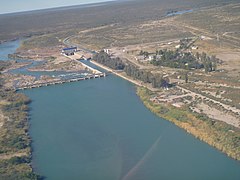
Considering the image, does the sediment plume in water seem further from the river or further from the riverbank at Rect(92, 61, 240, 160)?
the riverbank at Rect(92, 61, 240, 160)

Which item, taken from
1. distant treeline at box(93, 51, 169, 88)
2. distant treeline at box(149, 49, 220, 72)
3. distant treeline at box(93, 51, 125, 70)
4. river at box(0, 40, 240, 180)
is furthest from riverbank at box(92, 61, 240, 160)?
distant treeline at box(93, 51, 125, 70)

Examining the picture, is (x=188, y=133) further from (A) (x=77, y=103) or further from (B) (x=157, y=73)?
(B) (x=157, y=73)

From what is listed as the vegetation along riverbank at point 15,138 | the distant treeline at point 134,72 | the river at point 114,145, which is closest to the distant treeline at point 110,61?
the distant treeline at point 134,72

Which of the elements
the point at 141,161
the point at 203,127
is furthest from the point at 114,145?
the point at 203,127

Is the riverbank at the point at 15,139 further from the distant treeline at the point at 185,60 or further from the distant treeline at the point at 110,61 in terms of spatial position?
the distant treeline at the point at 185,60

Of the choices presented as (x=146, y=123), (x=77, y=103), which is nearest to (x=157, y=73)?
(x=77, y=103)

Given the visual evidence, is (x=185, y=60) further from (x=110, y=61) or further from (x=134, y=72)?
(x=110, y=61)
